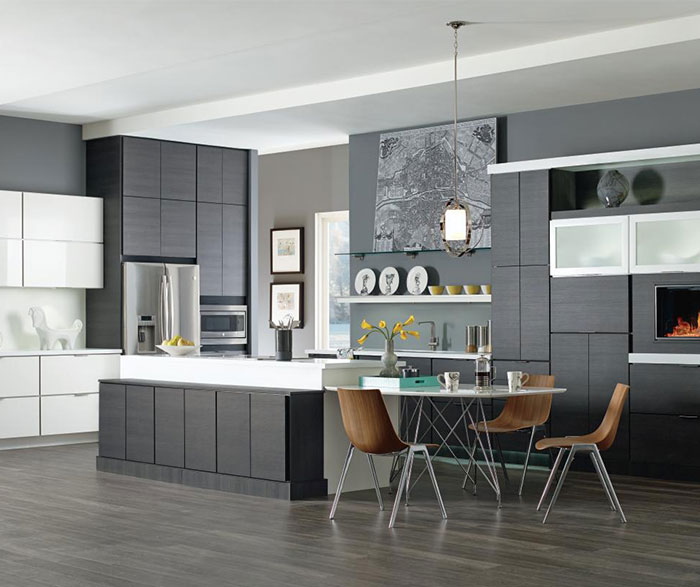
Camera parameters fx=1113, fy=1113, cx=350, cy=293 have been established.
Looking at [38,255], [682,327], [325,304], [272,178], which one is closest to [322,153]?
[272,178]

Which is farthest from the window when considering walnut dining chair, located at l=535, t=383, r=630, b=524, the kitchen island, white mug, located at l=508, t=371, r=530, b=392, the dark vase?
walnut dining chair, located at l=535, t=383, r=630, b=524

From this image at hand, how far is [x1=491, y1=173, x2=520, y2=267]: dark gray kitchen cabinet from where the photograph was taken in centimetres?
830

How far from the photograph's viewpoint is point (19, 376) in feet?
30.6

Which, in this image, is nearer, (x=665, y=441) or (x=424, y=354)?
(x=665, y=441)

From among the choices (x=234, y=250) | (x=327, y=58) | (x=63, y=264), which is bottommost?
(x=63, y=264)

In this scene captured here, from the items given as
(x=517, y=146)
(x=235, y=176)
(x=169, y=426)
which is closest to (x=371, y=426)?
(x=169, y=426)

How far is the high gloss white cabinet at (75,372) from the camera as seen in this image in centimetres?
953

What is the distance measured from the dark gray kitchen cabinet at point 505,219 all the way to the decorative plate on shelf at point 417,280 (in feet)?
3.53

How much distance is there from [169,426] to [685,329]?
3528 millimetres

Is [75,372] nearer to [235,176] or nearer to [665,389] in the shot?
[235,176]

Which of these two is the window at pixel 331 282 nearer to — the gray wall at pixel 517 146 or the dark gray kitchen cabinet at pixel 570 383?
the gray wall at pixel 517 146

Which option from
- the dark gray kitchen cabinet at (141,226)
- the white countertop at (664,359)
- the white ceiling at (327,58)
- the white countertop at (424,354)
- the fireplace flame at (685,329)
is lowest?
the white countertop at (424,354)

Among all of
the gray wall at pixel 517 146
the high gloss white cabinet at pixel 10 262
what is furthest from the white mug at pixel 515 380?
the high gloss white cabinet at pixel 10 262

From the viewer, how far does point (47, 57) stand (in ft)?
23.5
